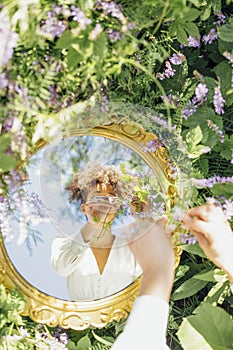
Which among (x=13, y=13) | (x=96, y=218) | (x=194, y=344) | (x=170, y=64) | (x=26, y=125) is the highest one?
(x=13, y=13)

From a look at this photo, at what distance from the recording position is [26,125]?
0.99 metres

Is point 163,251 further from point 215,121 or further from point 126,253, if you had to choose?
point 215,121

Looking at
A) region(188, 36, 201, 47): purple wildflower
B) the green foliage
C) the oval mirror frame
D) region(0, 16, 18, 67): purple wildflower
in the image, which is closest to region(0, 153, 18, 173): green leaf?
the green foliage

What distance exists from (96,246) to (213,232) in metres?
0.21

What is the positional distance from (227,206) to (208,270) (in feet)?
0.50

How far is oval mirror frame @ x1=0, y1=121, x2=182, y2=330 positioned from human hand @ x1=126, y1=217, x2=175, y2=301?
1.4 inches

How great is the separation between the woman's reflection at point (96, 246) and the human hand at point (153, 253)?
0.02 metres

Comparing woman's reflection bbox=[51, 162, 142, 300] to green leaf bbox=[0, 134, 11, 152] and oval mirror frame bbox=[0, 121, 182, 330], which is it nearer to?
oval mirror frame bbox=[0, 121, 182, 330]

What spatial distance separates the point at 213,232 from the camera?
1.10 meters

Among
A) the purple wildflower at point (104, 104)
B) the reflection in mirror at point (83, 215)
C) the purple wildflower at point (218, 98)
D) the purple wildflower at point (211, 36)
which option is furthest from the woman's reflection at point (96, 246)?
the purple wildflower at point (211, 36)

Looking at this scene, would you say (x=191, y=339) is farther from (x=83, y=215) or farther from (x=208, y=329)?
(x=83, y=215)

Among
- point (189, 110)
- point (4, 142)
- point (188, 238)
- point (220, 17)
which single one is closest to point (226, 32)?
point (220, 17)

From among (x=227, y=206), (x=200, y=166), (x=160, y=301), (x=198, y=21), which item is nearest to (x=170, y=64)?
(x=198, y=21)

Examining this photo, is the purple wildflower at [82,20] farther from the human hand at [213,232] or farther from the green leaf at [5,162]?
the human hand at [213,232]
